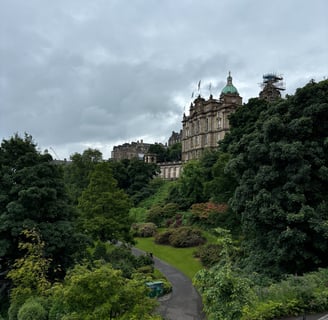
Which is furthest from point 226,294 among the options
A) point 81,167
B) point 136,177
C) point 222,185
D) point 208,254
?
point 136,177

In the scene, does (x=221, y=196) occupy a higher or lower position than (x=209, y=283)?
higher

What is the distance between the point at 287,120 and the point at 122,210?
13.9m

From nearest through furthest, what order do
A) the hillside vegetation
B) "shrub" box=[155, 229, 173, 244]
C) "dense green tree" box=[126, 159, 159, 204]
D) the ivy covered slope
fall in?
the hillside vegetation → the ivy covered slope → "shrub" box=[155, 229, 173, 244] → "dense green tree" box=[126, 159, 159, 204]

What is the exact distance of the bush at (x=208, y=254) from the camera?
27341 mm

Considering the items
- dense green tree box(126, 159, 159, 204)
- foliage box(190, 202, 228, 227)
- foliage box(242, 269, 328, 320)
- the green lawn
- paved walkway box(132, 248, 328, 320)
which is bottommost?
paved walkway box(132, 248, 328, 320)

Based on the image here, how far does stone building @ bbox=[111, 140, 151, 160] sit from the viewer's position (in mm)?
138375

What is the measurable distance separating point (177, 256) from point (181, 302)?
11198 millimetres

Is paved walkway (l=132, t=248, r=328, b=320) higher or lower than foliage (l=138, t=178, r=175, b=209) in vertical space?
lower

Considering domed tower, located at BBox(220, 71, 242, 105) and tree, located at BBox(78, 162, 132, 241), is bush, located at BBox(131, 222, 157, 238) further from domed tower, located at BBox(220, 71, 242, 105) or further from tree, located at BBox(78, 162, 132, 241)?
domed tower, located at BBox(220, 71, 242, 105)

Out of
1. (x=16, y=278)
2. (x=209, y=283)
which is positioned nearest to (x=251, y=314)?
(x=209, y=283)

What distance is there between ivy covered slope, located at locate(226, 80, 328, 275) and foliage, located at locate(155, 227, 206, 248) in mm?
13401

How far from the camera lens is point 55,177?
2112 cm

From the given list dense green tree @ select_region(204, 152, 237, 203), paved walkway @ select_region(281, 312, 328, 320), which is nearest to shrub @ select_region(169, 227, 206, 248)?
dense green tree @ select_region(204, 152, 237, 203)

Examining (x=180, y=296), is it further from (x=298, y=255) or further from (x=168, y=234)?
(x=168, y=234)
